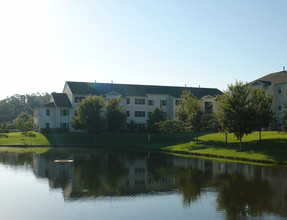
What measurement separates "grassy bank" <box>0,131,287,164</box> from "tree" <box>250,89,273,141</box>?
2.32 metres

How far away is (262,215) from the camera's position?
46.1ft

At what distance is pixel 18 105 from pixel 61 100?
83.4 meters

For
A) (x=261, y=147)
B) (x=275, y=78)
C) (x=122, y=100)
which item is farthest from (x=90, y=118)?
(x=275, y=78)

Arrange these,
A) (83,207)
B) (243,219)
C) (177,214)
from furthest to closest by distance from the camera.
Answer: (83,207) → (177,214) → (243,219)

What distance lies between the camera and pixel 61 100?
7106 centimetres

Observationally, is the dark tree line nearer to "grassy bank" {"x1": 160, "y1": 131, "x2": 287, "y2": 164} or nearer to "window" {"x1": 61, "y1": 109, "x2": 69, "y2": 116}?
"window" {"x1": 61, "y1": 109, "x2": 69, "y2": 116}

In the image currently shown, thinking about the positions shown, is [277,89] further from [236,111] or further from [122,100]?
[122,100]

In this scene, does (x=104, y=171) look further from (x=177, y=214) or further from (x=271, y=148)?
(x=271, y=148)

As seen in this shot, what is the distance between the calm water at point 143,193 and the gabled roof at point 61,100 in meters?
41.5

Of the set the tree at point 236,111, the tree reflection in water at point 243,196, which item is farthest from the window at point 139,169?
the tree at point 236,111

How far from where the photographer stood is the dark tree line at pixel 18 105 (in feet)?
452

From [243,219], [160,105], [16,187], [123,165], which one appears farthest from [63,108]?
[243,219]

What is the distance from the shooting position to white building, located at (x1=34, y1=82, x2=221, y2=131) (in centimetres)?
6938

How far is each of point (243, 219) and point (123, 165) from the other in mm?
18132
